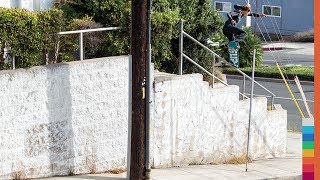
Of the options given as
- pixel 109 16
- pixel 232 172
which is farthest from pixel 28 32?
pixel 232 172

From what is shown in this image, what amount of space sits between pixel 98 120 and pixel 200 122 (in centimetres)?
256

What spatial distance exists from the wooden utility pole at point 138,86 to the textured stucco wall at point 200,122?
1201mm

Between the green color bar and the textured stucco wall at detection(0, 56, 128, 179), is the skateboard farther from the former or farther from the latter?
the green color bar

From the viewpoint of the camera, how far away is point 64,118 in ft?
47.2

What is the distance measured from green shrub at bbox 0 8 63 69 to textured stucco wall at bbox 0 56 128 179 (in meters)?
0.28

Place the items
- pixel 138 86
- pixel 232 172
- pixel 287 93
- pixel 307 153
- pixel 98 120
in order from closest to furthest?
pixel 307 153 → pixel 138 86 → pixel 98 120 → pixel 232 172 → pixel 287 93

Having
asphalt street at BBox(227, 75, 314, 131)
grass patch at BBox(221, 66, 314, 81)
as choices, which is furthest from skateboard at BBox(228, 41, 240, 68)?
grass patch at BBox(221, 66, 314, 81)

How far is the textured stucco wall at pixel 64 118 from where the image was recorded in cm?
1368

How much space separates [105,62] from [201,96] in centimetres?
252

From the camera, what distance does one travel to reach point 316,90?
9.09 metres

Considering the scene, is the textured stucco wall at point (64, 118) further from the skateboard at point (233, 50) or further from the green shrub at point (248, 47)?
the green shrub at point (248, 47)

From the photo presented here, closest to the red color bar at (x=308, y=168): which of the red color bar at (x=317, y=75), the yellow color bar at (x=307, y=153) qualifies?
the yellow color bar at (x=307, y=153)

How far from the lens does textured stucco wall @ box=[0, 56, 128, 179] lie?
44.9ft

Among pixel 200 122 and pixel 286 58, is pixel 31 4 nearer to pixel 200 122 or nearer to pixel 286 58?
pixel 200 122
